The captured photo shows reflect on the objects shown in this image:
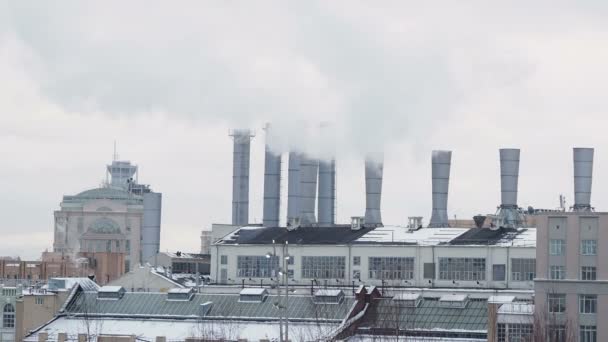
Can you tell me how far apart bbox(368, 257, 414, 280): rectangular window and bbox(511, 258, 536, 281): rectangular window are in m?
9.57

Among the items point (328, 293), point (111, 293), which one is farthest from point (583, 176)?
point (111, 293)

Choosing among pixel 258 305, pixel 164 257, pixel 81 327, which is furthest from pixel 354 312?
pixel 164 257

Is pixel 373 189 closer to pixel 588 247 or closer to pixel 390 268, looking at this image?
pixel 390 268

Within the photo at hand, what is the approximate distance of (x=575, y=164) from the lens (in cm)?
15375

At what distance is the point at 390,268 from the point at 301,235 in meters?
12.5

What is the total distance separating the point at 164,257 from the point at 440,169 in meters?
42.1

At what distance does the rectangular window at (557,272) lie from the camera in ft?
359

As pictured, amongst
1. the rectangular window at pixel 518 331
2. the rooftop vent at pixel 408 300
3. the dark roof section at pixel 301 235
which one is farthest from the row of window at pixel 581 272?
the dark roof section at pixel 301 235

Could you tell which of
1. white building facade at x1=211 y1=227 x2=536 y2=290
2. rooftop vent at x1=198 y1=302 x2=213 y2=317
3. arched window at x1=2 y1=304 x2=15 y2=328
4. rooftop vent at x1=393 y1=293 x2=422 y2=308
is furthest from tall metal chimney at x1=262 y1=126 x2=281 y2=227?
rooftop vent at x1=393 y1=293 x2=422 y2=308

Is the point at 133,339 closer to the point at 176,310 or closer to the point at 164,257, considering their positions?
the point at 176,310

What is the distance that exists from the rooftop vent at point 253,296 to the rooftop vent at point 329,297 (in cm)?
526

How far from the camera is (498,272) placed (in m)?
144

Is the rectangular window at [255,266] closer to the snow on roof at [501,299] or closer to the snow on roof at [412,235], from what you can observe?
the snow on roof at [412,235]

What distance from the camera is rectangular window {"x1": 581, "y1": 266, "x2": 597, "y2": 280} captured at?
108625mm
